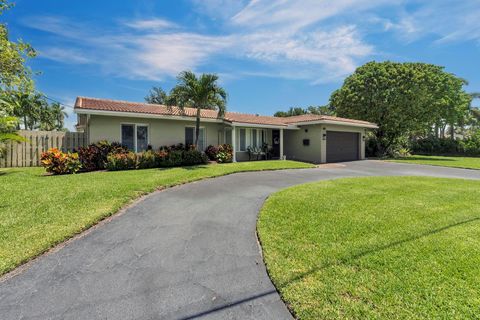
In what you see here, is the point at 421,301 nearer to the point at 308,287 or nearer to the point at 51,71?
the point at 308,287

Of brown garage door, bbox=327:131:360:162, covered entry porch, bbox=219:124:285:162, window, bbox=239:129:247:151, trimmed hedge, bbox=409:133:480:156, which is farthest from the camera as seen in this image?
trimmed hedge, bbox=409:133:480:156

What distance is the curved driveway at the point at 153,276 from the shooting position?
2.54 meters

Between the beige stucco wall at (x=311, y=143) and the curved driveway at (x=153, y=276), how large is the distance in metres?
14.2

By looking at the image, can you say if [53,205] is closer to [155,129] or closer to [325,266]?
[325,266]

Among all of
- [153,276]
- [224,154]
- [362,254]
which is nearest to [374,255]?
[362,254]

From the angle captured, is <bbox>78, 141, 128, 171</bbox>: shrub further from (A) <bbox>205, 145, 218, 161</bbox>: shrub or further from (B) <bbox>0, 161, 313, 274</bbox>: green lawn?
(A) <bbox>205, 145, 218, 161</bbox>: shrub

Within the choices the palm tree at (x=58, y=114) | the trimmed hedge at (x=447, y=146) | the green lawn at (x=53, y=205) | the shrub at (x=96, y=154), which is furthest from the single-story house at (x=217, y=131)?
the palm tree at (x=58, y=114)

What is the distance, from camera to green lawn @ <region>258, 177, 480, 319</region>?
2.54 meters

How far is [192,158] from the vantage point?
44.0 ft

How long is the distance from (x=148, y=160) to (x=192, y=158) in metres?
2.34

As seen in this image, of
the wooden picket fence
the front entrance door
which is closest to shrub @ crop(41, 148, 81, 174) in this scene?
the wooden picket fence

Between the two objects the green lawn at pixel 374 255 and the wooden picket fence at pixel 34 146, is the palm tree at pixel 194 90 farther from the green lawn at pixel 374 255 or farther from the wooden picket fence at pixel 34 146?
the green lawn at pixel 374 255

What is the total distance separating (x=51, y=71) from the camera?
17281 millimetres

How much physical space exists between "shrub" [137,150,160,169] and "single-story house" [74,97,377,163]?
7.60 feet
